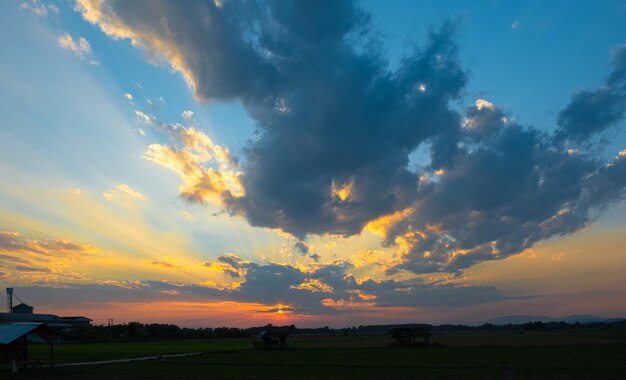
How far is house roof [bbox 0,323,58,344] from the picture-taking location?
119ft

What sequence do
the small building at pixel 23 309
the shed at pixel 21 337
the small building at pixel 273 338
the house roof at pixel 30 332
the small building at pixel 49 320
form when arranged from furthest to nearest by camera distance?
the small building at pixel 23 309 < the small building at pixel 49 320 < the small building at pixel 273 338 < the shed at pixel 21 337 < the house roof at pixel 30 332

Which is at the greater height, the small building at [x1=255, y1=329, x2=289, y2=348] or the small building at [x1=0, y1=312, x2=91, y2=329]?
the small building at [x1=0, y1=312, x2=91, y2=329]

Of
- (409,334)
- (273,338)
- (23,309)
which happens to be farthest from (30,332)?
(23,309)

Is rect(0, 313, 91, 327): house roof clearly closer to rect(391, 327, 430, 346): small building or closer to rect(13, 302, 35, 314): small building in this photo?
rect(13, 302, 35, 314): small building

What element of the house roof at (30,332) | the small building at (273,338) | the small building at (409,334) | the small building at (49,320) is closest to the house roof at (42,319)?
the small building at (49,320)

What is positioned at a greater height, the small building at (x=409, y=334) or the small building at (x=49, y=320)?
the small building at (x=49, y=320)

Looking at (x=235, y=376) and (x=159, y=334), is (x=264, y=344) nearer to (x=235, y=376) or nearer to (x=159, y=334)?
(x=235, y=376)

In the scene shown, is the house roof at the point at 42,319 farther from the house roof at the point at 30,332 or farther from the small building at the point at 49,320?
the house roof at the point at 30,332

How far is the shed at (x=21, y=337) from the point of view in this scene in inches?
1443

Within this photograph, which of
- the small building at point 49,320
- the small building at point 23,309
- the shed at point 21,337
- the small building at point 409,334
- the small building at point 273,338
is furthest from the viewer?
the small building at point 23,309

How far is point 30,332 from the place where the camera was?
37.2m

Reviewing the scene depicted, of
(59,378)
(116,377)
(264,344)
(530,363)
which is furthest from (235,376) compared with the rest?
(264,344)

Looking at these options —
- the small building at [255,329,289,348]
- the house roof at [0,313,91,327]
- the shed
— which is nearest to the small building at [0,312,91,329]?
the house roof at [0,313,91,327]

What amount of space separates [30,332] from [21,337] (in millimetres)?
728
